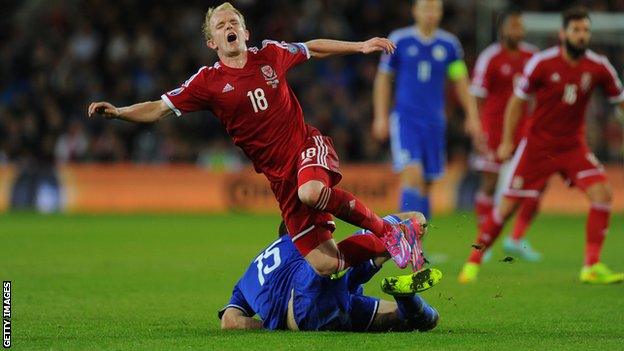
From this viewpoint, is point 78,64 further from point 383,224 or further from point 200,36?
point 383,224

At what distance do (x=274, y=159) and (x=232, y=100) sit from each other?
49 cm

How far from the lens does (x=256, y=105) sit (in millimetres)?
7941

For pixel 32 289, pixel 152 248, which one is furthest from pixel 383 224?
pixel 152 248

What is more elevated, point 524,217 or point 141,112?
point 141,112

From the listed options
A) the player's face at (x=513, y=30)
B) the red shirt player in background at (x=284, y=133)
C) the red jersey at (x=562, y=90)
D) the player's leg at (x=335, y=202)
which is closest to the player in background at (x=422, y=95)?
the red jersey at (x=562, y=90)

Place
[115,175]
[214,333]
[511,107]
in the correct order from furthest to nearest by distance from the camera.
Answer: [115,175] < [511,107] < [214,333]

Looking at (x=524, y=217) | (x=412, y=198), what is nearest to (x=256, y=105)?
(x=412, y=198)

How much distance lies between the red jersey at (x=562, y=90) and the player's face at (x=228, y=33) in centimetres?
389

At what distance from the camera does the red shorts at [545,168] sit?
11.0 metres

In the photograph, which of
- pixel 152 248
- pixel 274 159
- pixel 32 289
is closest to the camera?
pixel 274 159

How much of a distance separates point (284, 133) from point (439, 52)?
4.89 meters

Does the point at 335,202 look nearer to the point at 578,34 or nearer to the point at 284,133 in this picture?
the point at 284,133

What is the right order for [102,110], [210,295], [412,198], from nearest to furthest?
[102,110]
[210,295]
[412,198]

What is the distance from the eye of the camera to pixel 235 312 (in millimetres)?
7766
